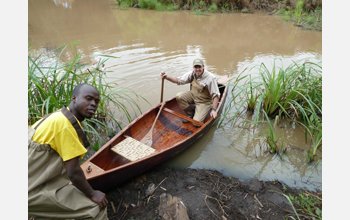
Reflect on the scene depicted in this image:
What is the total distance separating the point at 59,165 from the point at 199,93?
9.03 feet

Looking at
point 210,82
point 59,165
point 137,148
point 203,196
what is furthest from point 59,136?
point 210,82

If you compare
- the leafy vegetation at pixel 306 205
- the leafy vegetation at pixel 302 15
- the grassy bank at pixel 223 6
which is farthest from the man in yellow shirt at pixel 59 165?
the grassy bank at pixel 223 6

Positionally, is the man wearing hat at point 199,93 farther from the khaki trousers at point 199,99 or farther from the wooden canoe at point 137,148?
the wooden canoe at point 137,148

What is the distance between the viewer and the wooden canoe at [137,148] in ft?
7.39

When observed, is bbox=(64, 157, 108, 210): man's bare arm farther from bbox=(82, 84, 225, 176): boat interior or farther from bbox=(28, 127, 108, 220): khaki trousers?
bbox=(82, 84, 225, 176): boat interior

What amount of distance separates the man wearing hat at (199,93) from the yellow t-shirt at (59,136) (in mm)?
2369

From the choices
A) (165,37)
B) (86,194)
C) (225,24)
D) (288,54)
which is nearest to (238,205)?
(86,194)

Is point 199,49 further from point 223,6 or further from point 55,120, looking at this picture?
point 223,6

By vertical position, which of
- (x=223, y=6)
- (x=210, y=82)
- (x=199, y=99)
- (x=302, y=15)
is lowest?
(x=199, y=99)

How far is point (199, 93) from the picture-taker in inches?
148

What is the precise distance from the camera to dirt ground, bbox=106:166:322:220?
2221mm

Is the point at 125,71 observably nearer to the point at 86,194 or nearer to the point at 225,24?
the point at 86,194

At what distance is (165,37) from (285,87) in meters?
5.95

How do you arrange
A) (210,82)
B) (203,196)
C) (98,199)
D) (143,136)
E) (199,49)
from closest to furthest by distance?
(98,199)
(203,196)
(143,136)
(210,82)
(199,49)
